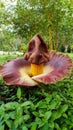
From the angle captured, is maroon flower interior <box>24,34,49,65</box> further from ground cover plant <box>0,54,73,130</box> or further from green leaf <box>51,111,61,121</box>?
green leaf <box>51,111,61,121</box>

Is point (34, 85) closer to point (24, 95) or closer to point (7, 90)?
point (24, 95)

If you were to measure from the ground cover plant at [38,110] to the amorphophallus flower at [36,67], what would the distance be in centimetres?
10

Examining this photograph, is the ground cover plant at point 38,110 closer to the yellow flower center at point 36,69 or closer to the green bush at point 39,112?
the green bush at point 39,112

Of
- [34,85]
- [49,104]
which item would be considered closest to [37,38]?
[34,85]

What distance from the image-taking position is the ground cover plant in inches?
63.9

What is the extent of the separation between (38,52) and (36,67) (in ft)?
0.42

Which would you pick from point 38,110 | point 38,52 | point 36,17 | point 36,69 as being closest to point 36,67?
point 36,69

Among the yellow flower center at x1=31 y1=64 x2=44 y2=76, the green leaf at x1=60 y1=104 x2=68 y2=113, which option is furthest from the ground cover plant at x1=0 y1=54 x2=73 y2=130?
the yellow flower center at x1=31 y1=64 x2=44 y2=76

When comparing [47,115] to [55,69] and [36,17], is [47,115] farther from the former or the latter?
[36,17]

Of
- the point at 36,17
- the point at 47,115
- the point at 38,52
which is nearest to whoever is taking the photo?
the point at 47,115

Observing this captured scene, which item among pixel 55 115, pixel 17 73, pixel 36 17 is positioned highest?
pixel 17 73

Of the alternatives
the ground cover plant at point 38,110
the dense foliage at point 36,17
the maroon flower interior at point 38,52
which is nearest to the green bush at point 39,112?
the ground cover plant at point 38,110

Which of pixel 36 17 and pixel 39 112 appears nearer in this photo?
pixel 39 112

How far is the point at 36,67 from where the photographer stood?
79.7 inches
